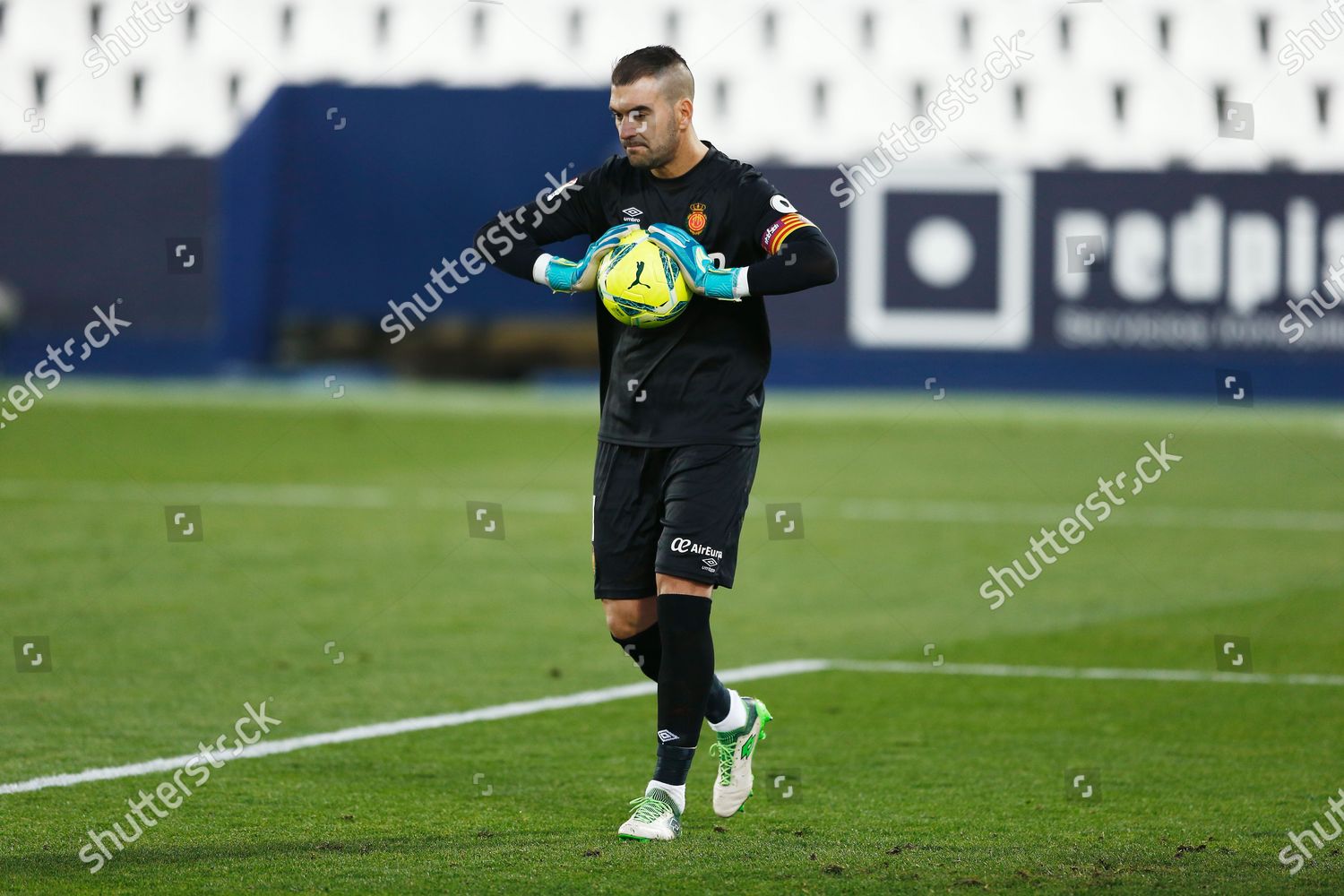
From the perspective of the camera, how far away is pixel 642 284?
16.9ft

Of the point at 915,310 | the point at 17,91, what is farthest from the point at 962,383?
the point at 17,91

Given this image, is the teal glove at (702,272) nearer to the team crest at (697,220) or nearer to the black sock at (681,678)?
the team crest at (697,220)

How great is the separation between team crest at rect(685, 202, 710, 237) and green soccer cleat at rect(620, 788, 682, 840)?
1.68 metres

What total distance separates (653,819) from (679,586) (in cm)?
68

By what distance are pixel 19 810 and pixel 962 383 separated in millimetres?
19751

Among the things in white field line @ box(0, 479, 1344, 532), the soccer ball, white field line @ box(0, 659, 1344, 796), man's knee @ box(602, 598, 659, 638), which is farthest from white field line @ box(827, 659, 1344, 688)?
white field line @ box(0, 479, 1344, 532)

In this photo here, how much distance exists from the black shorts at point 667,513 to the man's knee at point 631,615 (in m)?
0.03

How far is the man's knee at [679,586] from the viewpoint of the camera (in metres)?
5.20

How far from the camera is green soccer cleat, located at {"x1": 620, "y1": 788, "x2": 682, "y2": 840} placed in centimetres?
500

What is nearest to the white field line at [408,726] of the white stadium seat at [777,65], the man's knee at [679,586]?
the man's knee at [679,586]

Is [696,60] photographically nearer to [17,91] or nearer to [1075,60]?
[1075,60]

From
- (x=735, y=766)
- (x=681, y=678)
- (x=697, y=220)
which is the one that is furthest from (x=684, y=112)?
(x=735, y=766)

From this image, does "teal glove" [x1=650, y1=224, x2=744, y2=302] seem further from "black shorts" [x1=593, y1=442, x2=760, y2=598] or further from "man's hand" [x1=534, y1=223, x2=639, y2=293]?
"black shorts" [x1=593, y1=442, x2=760, y2=598]

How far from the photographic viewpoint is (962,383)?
23.9 m
